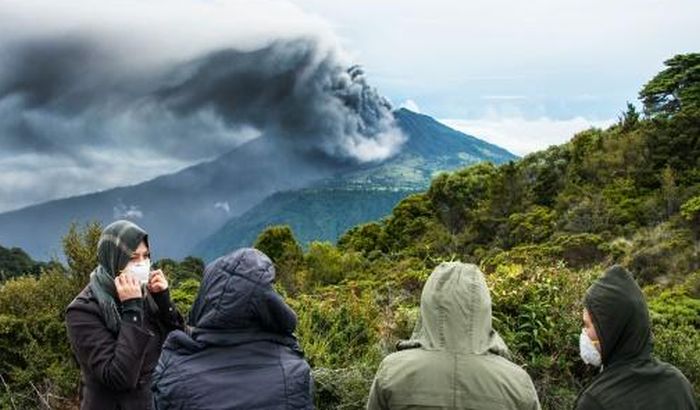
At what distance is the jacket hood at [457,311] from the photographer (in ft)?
8.09

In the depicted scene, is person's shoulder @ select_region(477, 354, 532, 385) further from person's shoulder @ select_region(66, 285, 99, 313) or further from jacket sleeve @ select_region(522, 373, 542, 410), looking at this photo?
person's shoulder @ select_region(66, 285, 99, 313)

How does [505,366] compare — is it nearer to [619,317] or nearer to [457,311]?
[457,311]

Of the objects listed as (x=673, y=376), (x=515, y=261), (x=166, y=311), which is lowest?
(x=515, y=261)

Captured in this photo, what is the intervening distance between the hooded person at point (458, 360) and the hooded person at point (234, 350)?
405 mm

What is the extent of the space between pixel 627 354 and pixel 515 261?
16.0 metres

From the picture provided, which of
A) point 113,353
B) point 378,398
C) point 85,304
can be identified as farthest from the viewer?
point 85,304

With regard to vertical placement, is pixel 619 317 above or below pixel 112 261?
below

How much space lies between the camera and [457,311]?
8.11 feet

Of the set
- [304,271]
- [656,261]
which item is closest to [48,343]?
[656,261]

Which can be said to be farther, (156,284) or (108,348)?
(156,284)

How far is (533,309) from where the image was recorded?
5520 millimetres

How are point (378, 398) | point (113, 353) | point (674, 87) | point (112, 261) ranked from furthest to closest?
point (674, 87) < point (112, 261) < point (113, 353) < point (378, 398)

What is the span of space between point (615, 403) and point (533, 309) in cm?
266

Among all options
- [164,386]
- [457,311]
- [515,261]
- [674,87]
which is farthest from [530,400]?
[674,87]
